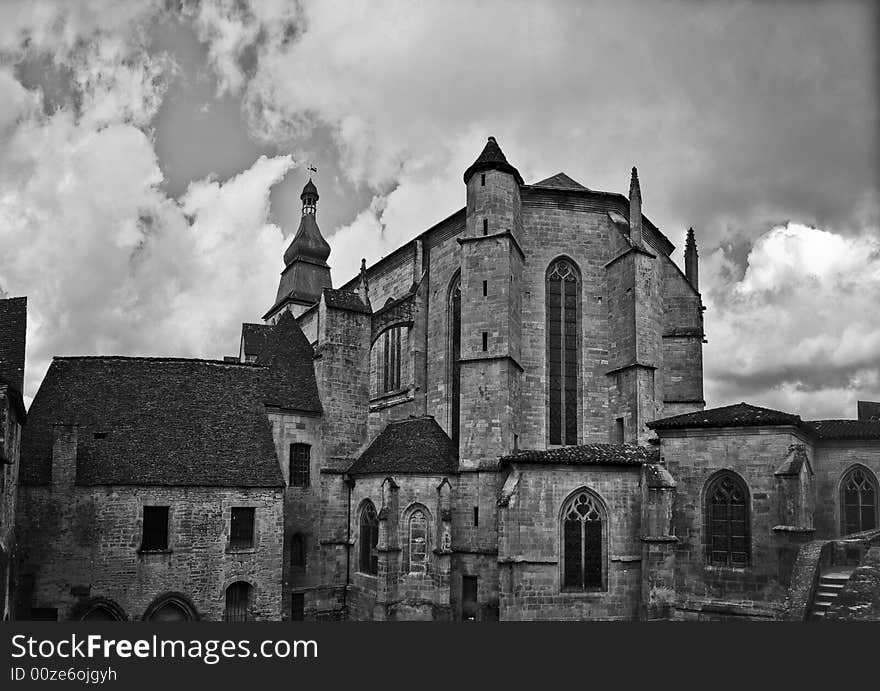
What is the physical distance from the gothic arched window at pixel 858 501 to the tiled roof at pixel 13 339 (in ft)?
82.5

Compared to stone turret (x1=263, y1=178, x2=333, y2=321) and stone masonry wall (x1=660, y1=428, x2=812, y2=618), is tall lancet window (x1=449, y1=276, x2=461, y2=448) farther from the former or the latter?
stone turret (x1=263, y1=178, x2=333, y2=321)

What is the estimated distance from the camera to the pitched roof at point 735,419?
70.8 ft

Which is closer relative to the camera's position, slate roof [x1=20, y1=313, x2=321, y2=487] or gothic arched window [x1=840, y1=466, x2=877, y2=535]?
slate roof [x1=20, y1=313, x2=321, y2=487]

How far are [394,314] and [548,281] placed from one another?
709cm

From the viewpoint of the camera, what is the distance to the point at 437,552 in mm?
25406

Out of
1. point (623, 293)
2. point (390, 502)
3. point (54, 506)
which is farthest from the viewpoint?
point (623, 293)

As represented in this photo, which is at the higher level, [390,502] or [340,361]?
[340,361]

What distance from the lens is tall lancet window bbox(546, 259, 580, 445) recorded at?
2834 cm

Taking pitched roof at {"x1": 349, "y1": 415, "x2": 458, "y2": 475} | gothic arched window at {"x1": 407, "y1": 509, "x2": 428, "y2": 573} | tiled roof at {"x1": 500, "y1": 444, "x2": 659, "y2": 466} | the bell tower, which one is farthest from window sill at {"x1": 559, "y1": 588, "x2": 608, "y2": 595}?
pitched roof at {"x1": 349, "y1": 415, "x2": 458, "y2": 475}

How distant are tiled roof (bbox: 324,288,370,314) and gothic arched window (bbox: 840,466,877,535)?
1896 cm

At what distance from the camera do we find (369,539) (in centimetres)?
2770

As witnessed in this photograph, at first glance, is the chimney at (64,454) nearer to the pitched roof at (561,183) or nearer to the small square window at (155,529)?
the small square window at (155,529)

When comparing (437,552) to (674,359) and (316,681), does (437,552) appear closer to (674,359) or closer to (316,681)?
(674,359)

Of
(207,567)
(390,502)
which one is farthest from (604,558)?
(207,567)
